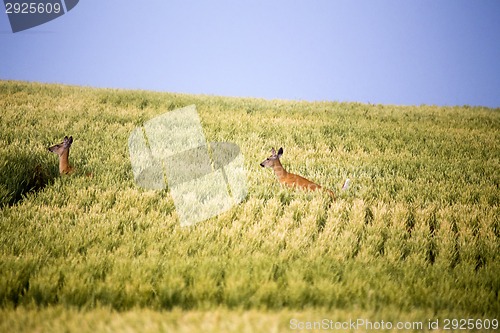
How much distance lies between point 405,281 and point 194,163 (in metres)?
5.66

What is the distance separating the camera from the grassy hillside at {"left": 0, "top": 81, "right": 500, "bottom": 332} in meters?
3.06

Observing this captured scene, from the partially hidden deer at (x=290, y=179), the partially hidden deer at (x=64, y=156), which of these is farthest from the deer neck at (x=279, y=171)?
the partially hidden deer at (x=64, y=156)

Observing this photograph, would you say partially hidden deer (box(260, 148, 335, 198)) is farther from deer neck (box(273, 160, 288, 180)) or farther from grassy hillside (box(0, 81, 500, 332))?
grassy hillside (box(0, 81, 500, 332))

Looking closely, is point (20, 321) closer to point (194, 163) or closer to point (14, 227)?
point (14, 227)

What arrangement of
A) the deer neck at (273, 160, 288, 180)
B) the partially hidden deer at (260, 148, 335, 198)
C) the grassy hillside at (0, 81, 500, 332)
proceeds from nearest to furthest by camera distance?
1. the grassy hillside at (0, 81, 500, 332)
2. the partially hidden deer at (260, 148, 335, 198)
3. the deer neck at (273, 160, 288, 180)

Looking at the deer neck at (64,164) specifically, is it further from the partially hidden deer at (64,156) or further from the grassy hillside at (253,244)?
the grassy hillside at (253,244)

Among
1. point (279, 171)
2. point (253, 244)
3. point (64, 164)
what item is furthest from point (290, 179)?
point (64, 164)

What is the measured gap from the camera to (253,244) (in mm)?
4469

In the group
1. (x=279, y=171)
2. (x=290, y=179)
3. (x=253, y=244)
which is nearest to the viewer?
(x=253, y=244)

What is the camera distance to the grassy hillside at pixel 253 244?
3061mm

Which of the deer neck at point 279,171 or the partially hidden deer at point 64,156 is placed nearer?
the partially hidden deer at point 64,156

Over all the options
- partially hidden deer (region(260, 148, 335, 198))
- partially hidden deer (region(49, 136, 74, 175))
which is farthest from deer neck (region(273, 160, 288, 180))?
partially hidden deer (region(49, 136, 74, 175))

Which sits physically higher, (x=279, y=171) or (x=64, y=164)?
(x=64, y=164)

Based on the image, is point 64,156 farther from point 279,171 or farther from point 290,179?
point 290,179
